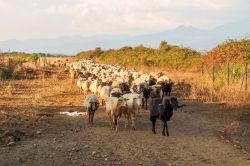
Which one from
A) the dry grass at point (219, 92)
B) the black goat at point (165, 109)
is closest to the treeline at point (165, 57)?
the dry grass at point (219, 92)

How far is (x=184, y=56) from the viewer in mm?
47906

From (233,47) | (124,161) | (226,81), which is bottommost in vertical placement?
(124,161)

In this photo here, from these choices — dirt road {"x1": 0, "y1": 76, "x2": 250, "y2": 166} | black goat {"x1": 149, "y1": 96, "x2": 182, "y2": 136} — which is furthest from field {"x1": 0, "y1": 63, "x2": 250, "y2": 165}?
black goat {"x1": 149, "y1": 96, "x2": 182, "y2": 136}

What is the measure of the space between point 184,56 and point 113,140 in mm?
34560

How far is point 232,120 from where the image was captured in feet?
60.6

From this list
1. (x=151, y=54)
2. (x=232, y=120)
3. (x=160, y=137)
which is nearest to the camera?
(x=160, y=137)

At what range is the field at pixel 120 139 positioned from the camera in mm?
11891

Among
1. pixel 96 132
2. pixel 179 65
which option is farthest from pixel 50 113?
pixel 179 65

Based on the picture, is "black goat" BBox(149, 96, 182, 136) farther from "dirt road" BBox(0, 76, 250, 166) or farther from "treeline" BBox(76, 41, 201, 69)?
"treeline" BBox(76, 41, 201, 69)

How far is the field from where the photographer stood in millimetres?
11891

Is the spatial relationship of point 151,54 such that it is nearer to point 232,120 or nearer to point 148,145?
point 232,120

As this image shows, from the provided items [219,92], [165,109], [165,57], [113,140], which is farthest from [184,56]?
[113,140]

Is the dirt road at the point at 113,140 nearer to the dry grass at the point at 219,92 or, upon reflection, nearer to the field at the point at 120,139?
the field at the point at 120,139

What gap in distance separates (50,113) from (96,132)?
4.62m
